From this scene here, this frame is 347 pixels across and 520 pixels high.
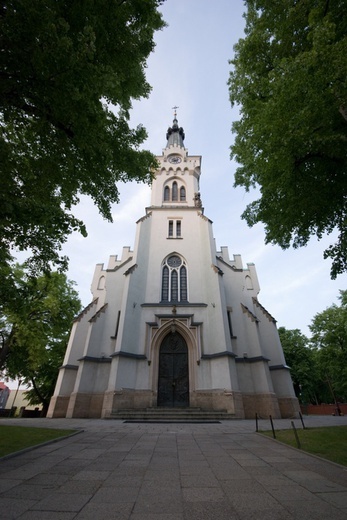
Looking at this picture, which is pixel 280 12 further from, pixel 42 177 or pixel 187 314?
pixel 187 314

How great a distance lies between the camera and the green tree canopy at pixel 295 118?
22.4ft

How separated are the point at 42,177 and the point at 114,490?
7543 mm

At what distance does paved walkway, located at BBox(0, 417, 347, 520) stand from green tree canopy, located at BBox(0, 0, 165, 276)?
15.9ft

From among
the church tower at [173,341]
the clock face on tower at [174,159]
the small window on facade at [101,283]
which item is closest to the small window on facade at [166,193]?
the clock face on tower at [174,159]

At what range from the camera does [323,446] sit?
5738mm

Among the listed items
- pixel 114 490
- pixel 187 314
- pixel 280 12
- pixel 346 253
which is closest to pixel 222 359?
pixel 187 314

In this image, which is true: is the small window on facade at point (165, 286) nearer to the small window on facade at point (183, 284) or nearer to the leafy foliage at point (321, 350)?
the small window on facade at point (183, 284)

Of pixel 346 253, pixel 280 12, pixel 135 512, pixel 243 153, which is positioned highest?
pixel 280 12

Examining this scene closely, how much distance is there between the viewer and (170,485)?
3.32 meters

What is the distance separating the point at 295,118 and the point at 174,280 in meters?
14.8

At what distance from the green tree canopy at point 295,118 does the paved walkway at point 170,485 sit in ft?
25.0

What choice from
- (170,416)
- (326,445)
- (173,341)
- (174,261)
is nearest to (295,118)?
(326,445)

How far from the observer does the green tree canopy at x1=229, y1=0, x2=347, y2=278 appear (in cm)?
684

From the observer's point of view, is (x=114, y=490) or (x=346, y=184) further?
(x=346, y=184)
